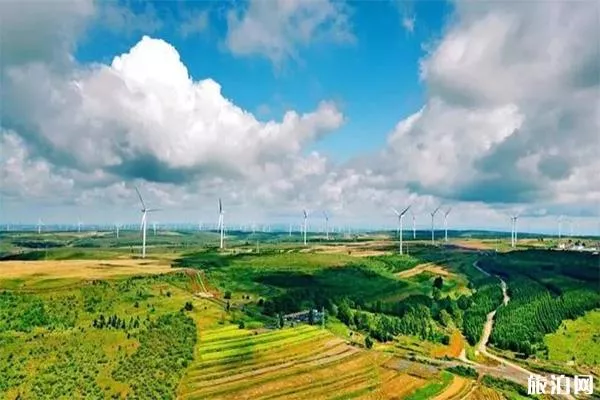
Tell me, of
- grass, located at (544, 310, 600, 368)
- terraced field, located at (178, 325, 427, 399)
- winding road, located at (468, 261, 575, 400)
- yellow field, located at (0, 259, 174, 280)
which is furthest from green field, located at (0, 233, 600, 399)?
winding road, located at (468, 261, 575, 400)

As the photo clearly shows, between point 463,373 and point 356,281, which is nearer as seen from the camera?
point 463,373

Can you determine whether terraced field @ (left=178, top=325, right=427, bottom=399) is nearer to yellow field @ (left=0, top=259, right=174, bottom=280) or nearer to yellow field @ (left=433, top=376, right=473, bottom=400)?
yellow field @ (left=433, top=376, right=473, bottom=400)

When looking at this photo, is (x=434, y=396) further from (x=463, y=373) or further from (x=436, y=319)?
(x=436, y=319)

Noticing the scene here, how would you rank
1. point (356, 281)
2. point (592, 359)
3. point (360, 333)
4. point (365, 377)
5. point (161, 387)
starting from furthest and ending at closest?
1. point (356, 281)
2. point (360, 333)
3. point (592, 359)
4. point (365, 377)
5. point (161, 387)

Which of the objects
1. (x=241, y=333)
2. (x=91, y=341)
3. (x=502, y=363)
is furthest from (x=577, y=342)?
(x=91, y=341)

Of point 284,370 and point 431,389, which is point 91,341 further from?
point 431,389

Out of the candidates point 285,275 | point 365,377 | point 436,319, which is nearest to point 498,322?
point 436,319
